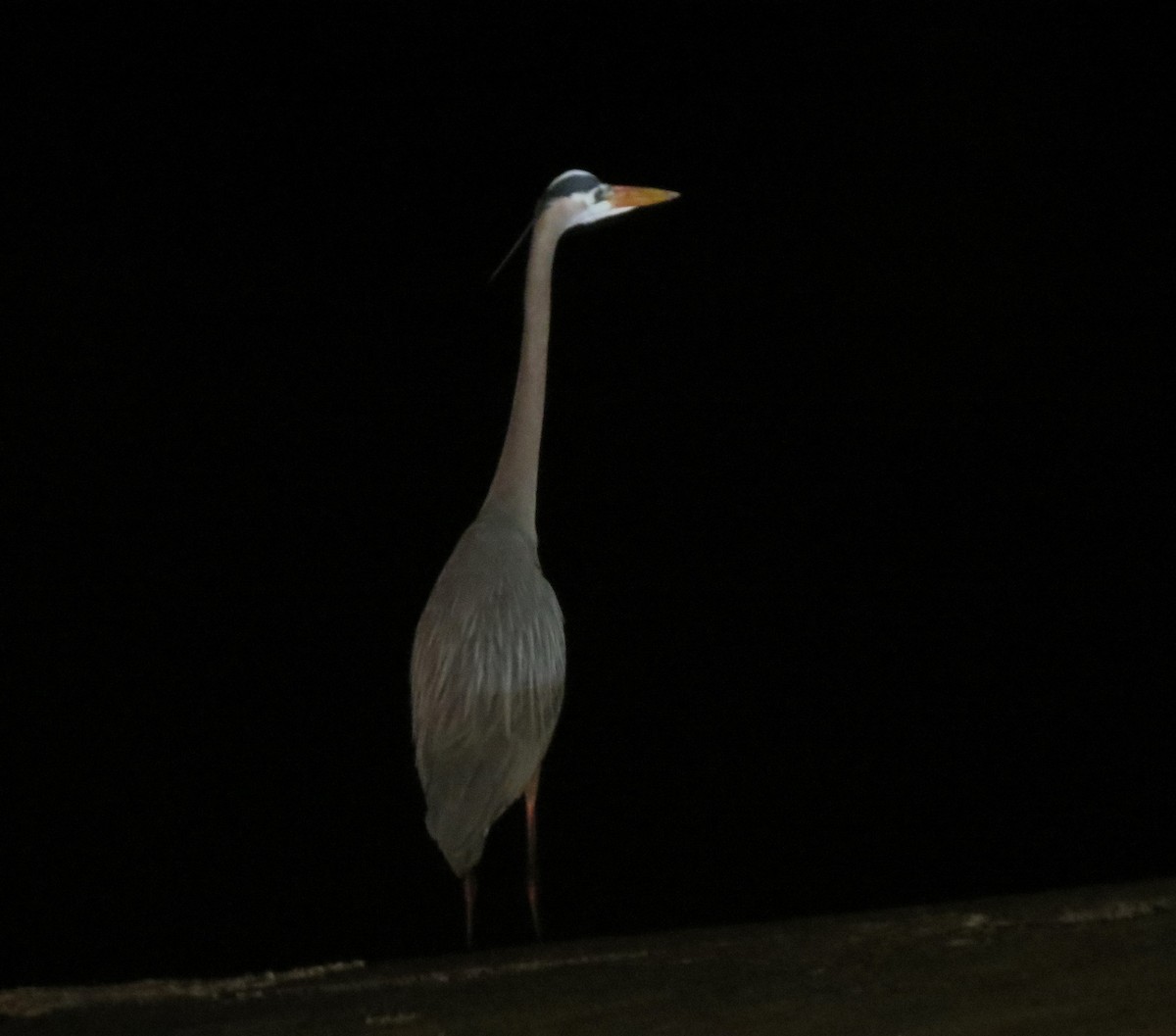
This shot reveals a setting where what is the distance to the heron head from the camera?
1.79 meters

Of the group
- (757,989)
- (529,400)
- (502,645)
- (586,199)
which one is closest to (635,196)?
(586,199)

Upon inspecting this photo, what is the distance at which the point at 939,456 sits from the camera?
2424 millimetres

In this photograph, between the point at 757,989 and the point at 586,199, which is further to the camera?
the point at 586,199

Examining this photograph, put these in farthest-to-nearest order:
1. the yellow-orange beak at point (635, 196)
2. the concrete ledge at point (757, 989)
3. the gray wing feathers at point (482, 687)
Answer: the yellow-orange beak at point (635, 196), the gray wing feathers at point (482, 687), the concrete ledge at point (757, 989)

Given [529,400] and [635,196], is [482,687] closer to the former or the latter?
[529,400]

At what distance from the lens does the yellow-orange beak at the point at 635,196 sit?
1.83m

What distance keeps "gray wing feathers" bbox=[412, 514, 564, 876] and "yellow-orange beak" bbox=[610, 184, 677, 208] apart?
425 mm

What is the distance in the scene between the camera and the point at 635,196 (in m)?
1.83

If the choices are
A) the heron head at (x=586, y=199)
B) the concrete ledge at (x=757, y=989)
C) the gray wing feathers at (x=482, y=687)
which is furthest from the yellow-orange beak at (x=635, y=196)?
the concrete ledge at (x=757, y=989)

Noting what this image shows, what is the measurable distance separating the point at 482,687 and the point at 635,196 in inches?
25.1

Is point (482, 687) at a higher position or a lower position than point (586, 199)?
lower

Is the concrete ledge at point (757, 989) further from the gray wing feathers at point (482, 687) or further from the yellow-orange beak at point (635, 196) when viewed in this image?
the yellow-orange beak at point (635, 196)

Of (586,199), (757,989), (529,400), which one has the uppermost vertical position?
(586,199)

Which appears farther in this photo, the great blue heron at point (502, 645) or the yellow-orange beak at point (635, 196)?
the yellow-orange beak at point (635, 196)
